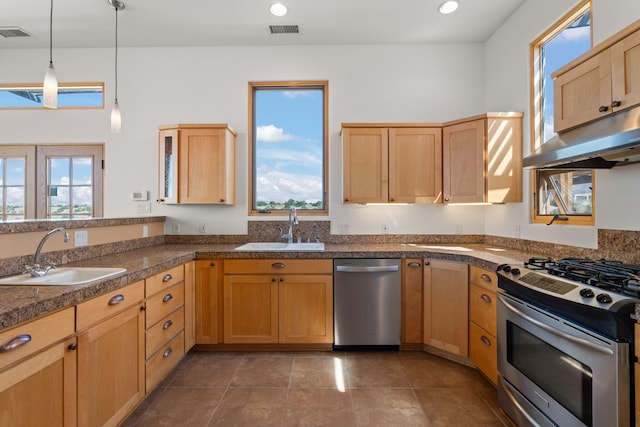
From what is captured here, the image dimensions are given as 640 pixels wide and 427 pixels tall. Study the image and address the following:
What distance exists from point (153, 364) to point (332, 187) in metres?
2.23

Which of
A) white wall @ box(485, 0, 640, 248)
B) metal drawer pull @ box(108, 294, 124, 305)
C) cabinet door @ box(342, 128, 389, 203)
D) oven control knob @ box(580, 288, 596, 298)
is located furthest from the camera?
cabinet door @ box(342, 128, 389, 203)

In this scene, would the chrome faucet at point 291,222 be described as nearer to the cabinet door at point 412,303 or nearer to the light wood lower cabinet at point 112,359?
the cabinet door at point 412,303

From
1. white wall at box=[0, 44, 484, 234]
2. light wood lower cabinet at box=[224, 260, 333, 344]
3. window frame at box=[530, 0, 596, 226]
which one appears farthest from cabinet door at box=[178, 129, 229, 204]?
window frame at box=[530, 0, 596, 226]

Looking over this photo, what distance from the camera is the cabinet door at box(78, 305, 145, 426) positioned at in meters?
1.43

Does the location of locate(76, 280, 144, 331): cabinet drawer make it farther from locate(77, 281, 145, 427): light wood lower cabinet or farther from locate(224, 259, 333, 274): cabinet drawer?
locate(224, 259, 333, 274): cabinet drawer

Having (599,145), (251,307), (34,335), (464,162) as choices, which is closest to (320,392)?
(251,307)

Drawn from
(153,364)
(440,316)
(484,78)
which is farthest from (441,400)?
(484,78)

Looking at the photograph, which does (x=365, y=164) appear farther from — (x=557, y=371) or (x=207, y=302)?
(x=557, y=371)

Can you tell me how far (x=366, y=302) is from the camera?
2.72 metres

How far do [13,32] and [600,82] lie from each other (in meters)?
4.99

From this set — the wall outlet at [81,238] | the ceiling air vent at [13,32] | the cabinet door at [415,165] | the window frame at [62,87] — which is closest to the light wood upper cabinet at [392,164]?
the cabinet door at [415,165]

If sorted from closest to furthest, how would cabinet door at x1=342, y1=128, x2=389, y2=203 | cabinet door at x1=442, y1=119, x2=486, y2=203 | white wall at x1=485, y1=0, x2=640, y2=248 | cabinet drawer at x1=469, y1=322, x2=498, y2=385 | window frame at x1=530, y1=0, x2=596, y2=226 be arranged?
white wall at x1=485, y1=0, x2=640, y2=248 → cabinet drawer at x1=469, y1=322, x2=498, y2=385 → window frame at x1=530, y1=0, x2=596, y2=226 → cabinet door at x1=442, y1=119, x2=486, y2=203 → cabinet door at x1=342, y1=128, x2=389, y2=203

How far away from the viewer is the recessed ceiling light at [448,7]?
8.91ft

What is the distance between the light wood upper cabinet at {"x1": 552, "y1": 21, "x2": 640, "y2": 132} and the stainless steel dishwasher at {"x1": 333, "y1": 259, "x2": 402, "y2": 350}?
5.24 feet
